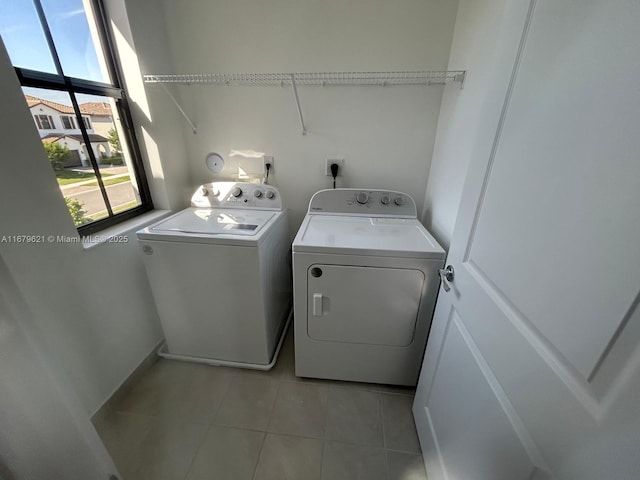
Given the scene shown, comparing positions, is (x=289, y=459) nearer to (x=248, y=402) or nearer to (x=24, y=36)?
(x=248, y=402)

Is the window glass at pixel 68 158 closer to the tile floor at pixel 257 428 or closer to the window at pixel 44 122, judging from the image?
the window at pixel 44 122

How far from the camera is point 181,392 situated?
156 centimetres

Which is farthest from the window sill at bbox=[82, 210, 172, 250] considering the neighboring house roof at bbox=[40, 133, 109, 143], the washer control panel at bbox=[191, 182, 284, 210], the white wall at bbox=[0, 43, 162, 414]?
the neighboring house roof at bbox=[40, 133, 109, 143]

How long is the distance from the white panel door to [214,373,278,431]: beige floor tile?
1.02 m

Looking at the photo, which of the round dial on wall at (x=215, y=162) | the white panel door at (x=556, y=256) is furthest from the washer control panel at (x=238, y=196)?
the white panel door at (x=556, y=256)

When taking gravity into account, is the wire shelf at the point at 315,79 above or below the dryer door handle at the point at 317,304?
above

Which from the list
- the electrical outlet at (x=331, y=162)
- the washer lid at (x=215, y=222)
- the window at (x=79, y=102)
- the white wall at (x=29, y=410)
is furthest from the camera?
the electrical outlet at (x=331, y=162)

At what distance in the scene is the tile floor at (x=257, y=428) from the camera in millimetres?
1213

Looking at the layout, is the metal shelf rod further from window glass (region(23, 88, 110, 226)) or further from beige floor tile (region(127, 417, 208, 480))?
beige floor tile (region(127, 417, 208, 480))

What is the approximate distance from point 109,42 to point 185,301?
5.27 ft

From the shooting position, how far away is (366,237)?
4.61ft

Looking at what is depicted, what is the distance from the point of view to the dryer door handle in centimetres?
136

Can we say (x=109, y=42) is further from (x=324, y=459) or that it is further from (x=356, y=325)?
(x=324, y=459)

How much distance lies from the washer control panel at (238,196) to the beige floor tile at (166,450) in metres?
1.37
